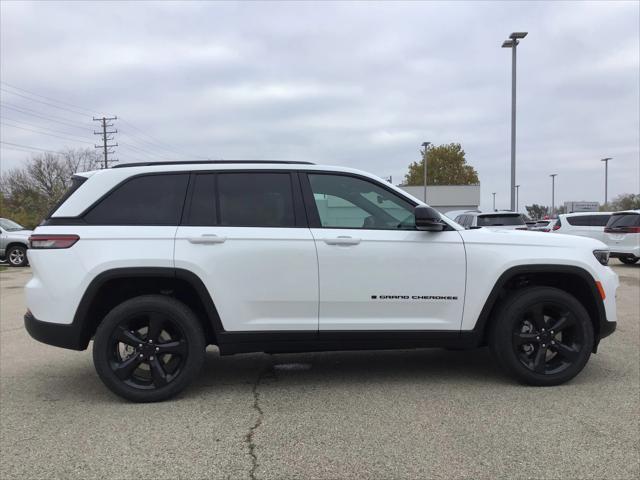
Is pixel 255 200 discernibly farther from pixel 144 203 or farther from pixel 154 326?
pixel 154 326

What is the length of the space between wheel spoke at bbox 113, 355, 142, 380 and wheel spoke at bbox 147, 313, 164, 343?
0.19 metres

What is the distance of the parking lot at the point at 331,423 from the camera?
118 inches

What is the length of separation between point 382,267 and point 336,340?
69 centimetres

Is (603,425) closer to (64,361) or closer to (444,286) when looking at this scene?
(444,286)

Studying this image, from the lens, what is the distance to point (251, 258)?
13.1 ft

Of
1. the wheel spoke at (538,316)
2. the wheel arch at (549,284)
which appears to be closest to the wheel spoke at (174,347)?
the wheel arch at (549,284)

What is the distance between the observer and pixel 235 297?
4027mm

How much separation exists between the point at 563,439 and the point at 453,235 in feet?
5.43

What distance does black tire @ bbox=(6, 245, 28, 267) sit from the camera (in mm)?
16938

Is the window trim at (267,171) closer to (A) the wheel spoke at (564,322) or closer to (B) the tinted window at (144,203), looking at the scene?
(B) the tinted window at (144,203)

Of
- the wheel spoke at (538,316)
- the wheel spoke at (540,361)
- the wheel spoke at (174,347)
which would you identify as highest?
the wheel spoke at (538,316)

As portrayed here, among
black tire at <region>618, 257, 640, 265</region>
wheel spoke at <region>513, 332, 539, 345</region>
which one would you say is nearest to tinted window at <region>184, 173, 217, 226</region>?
wheel spoke at <region>513, 332, 539, 345</region>

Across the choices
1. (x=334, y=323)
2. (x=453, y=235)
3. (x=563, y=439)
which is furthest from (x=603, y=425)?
(x=334, y=323)

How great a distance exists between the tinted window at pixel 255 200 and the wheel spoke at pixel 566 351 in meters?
2.41
